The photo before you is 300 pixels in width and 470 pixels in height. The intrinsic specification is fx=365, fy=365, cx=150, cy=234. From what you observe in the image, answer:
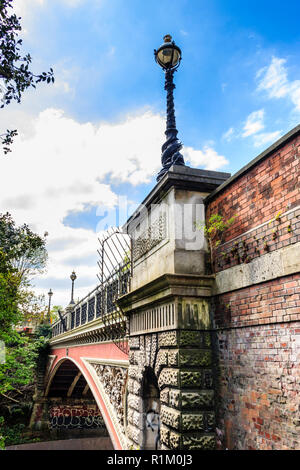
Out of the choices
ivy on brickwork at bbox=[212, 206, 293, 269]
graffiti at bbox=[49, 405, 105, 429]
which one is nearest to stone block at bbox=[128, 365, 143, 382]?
ivy on brickwork at bbox=[212, 206, 293, 269]

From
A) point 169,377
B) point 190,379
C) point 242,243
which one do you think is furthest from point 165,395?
point 242,243

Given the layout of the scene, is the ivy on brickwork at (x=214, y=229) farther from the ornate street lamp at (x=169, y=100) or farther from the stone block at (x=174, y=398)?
the stone block at (x=174, y=398)

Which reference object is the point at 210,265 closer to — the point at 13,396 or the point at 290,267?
the point at 290,267

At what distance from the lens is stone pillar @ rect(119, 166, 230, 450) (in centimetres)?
461

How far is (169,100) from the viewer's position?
6641 mm

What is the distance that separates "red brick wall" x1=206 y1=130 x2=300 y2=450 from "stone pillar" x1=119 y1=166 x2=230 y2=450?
0.24m

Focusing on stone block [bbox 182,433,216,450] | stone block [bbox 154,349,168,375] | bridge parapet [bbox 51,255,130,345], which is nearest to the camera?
stone block [bbox 182,433,216,450]

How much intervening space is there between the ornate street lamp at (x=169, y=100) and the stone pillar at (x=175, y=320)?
0.58 meters

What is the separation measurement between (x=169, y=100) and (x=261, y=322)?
14.5ft

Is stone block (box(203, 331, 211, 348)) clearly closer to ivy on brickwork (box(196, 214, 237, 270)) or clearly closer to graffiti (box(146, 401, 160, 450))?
ivy on brickwork (box(196, 214, 237, 270))

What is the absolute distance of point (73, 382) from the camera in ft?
89.1

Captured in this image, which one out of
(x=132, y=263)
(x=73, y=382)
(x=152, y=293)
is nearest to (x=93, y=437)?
(x=73, y=382)
